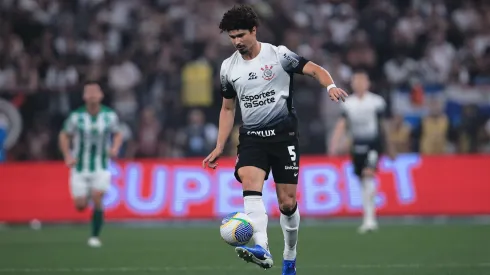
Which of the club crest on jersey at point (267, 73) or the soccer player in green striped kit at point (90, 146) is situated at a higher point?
the club crest on jersey at point (267, 73)

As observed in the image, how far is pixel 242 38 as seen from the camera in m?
8.83

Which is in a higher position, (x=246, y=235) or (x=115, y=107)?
(x=115, y=107)

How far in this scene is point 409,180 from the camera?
1905 cm

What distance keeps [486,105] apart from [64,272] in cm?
1173

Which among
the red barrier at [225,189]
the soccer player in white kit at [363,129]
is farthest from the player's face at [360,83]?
the red barrier at [225,189]

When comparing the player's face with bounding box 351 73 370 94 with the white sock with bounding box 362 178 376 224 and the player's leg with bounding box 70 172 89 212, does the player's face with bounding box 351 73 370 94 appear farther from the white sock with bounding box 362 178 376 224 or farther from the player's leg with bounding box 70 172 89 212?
the player's leg with bounding box 70 172 89 212

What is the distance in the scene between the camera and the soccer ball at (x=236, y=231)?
8.29 meters

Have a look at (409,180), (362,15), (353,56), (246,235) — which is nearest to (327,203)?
(409,180)

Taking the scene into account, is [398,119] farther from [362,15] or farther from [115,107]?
[115,107]

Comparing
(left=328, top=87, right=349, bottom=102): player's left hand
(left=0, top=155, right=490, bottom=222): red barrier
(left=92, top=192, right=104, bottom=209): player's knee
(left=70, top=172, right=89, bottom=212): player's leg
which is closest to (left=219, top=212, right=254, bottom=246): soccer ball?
(left=328, top=87, right=349, bottom=102): player's left hand

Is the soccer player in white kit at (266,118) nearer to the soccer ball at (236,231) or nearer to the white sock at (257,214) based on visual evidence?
the white sock at (257,214)

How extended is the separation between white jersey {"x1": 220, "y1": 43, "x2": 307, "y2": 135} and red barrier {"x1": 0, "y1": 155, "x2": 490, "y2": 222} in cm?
986

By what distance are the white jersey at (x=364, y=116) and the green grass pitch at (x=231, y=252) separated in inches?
63.7

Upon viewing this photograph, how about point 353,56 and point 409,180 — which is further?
point 353,56
